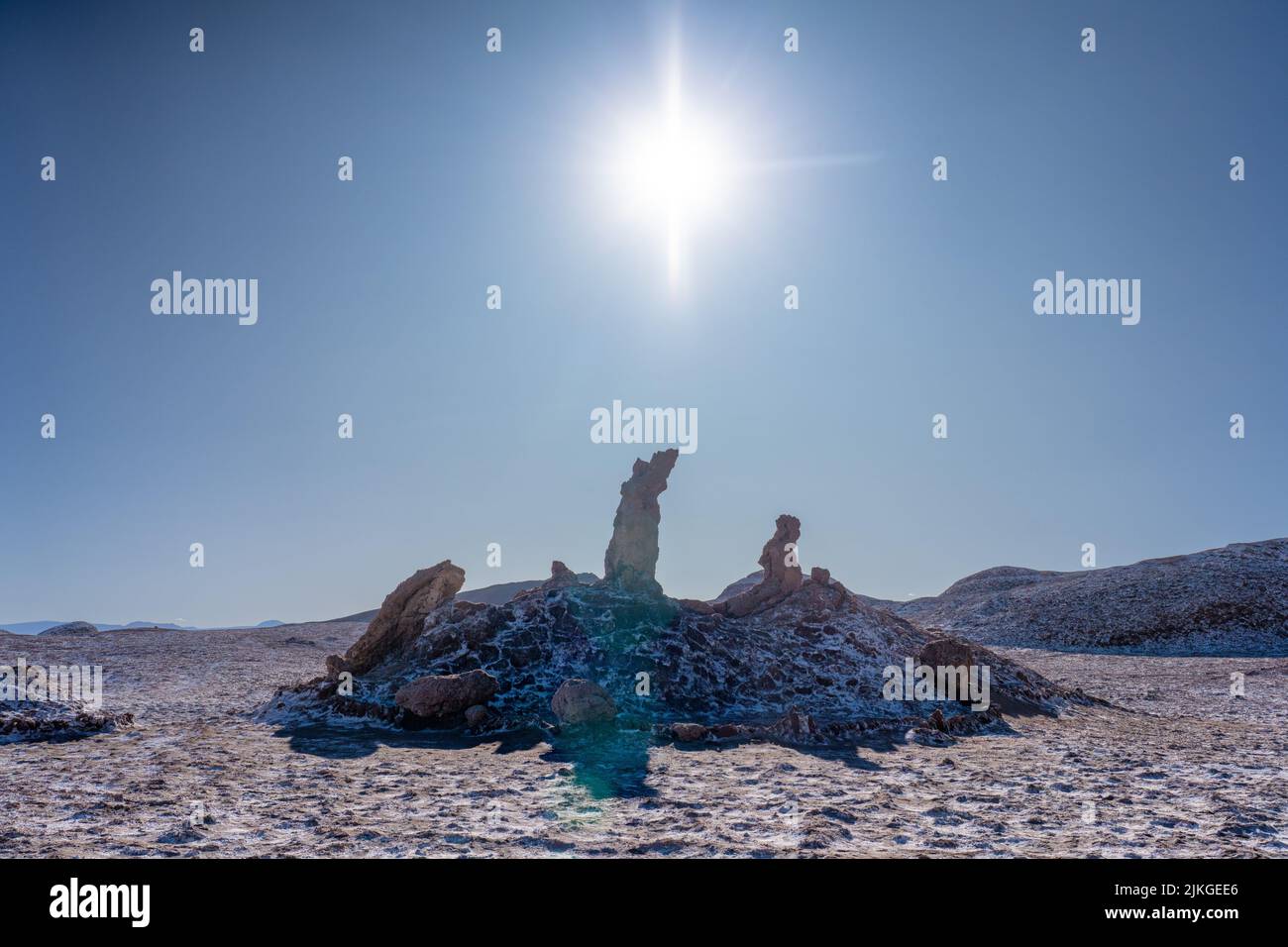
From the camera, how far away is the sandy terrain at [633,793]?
37.9ft

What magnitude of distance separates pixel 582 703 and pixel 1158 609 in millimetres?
61244

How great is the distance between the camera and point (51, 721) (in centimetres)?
2045

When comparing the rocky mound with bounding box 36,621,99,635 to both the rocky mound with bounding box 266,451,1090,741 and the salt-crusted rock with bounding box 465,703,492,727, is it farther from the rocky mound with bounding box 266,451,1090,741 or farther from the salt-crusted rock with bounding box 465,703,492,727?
the salt-crusted rock with bounding box 465,703,492,727

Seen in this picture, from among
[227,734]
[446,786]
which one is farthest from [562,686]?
[227,734]

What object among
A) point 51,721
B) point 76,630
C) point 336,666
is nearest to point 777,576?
point 336,666

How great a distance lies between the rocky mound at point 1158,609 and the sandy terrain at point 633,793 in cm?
3835

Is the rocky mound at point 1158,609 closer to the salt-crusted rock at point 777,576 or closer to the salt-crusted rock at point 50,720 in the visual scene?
the salt-crusted rock at point 777,576

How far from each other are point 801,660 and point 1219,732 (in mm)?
13938

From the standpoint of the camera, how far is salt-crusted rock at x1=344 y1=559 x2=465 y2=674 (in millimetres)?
29641

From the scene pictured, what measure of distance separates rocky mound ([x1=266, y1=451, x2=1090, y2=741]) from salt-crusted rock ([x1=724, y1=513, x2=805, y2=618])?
104mm

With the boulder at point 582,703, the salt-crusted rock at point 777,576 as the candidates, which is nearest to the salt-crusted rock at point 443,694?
the boulder at point 582,703

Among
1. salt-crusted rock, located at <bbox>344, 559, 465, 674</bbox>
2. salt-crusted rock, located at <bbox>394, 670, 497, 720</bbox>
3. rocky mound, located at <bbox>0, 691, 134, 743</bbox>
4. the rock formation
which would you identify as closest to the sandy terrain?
rocky mound, located at <bbox>0, 691, 134, 743</bbox>
